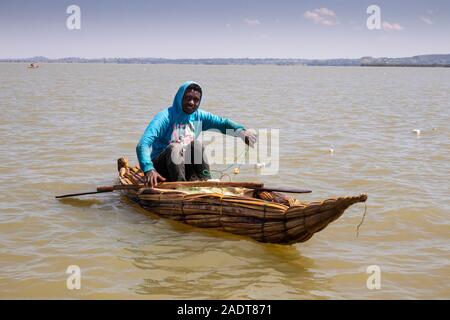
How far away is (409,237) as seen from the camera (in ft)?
21.6

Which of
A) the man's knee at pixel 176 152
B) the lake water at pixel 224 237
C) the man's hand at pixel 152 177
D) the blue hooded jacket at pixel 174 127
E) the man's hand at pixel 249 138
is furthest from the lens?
the man's hand at pixel 249 138

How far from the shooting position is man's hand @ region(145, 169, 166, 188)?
6.58 meters

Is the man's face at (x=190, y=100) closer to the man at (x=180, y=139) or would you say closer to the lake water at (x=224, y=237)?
the man at (x=180, y=139)

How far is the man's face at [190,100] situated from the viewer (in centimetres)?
699

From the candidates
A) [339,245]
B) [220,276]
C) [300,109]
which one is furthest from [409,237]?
[300,109]

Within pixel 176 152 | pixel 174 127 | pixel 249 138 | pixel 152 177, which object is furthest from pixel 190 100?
pixel 152 177

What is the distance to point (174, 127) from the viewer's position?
7.12m

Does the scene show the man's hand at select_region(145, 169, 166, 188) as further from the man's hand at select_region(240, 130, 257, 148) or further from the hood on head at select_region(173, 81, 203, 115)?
the man's hand at select_region(240, 130, 257, 148)

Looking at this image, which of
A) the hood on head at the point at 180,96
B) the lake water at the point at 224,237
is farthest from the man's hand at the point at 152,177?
the hood on head at the point at 180,96

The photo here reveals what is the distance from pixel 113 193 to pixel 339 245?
13.0 ft
